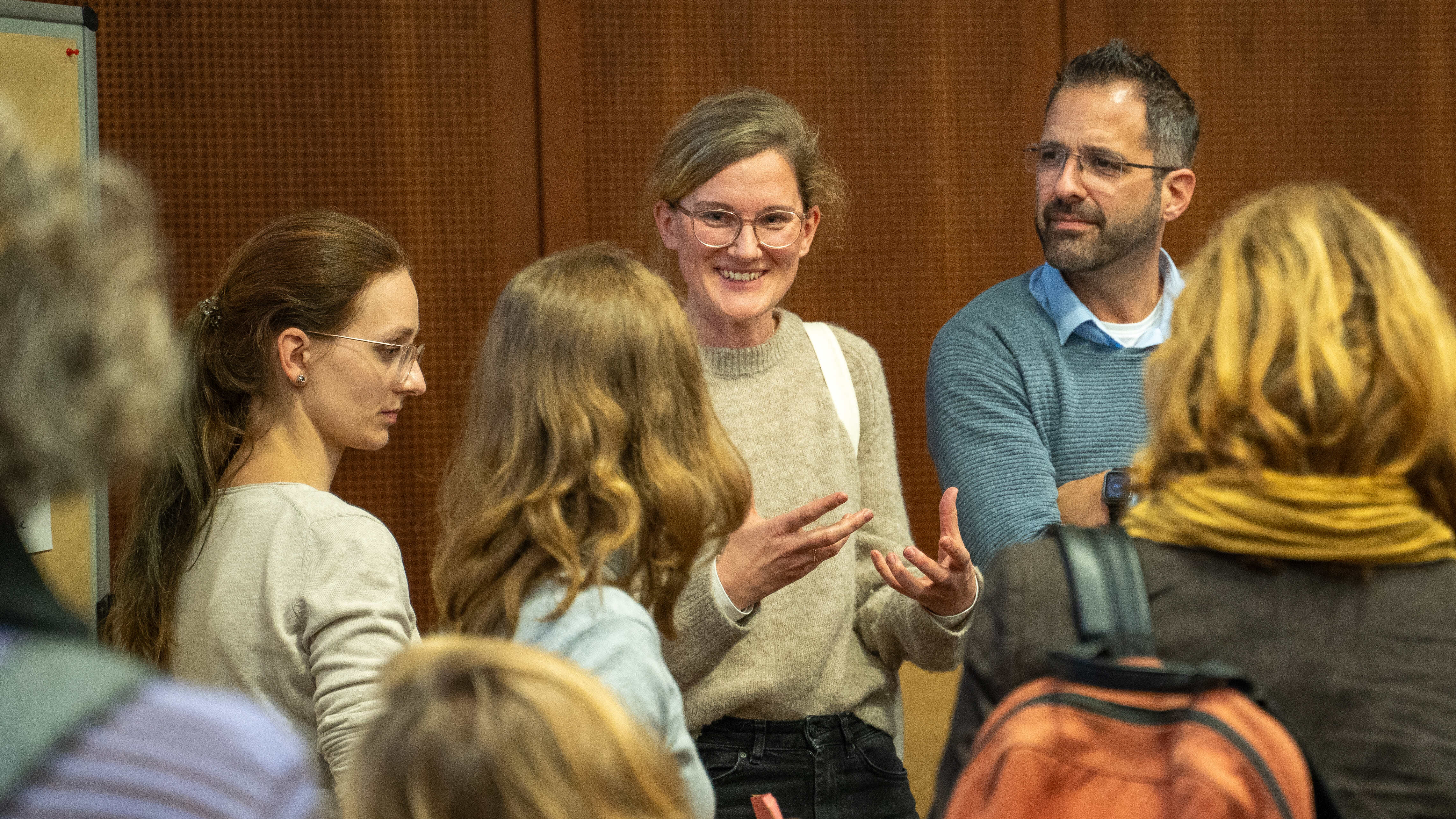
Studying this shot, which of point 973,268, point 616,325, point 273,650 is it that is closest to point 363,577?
point 273,650

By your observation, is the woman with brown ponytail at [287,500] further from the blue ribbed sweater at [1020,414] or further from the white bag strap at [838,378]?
the blue ribbed sweater at [1020,414]

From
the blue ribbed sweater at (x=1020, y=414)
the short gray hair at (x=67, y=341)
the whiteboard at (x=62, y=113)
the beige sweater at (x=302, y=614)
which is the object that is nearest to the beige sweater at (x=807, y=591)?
the blue ribbed sweater at (x=1020, y=414)

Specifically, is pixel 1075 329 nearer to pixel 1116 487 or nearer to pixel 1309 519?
pixel 1116 487

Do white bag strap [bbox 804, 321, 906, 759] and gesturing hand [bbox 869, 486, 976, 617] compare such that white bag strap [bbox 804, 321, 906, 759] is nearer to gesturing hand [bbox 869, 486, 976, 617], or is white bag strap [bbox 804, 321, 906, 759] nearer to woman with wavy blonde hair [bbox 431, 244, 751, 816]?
gesturing hand [bbox 869, 486, 976, 617]

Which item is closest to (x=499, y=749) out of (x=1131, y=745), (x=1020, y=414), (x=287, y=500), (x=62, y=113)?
(x=1131, y=745)

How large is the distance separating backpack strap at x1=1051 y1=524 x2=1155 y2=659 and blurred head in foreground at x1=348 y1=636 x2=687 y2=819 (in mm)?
395

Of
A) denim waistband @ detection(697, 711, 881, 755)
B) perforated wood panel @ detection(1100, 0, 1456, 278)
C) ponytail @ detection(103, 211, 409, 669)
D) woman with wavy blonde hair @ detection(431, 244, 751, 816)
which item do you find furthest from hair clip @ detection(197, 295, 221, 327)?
perforated wood panel @ detection(1100, 0, 1456, 278)

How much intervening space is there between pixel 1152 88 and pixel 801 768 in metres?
1.48

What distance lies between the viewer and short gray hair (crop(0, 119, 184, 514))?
799mm

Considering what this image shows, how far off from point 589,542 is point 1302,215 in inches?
31.5

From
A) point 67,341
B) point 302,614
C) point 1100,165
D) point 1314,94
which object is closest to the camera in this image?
point 67,341

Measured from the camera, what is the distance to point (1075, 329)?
91.0 inches

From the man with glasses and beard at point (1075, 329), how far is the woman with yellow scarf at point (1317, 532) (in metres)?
0.92

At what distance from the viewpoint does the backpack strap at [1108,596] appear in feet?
3.51
